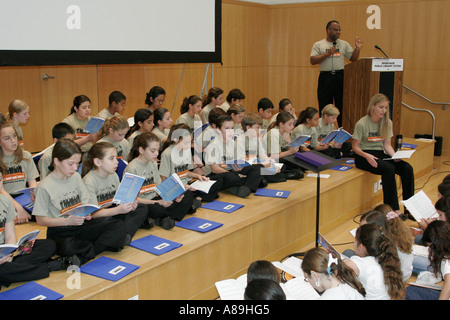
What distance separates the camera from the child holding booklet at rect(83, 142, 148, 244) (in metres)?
3.22

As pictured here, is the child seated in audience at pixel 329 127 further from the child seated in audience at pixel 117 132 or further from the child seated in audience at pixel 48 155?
the child seated in audience at pixel 48 155

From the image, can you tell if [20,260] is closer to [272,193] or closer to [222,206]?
[222,206]

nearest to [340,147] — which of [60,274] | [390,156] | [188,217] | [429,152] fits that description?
[390,156]

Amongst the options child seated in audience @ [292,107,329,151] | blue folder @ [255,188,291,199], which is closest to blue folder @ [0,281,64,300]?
blue folder @ [255,188,291,199]

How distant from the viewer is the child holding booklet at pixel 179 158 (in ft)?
13.0

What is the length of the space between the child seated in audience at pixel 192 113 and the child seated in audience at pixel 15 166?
6.68ft

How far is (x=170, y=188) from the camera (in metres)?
3.43

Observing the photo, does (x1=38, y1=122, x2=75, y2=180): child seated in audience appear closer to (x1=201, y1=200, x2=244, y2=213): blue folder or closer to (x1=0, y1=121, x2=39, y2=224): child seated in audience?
(x1=0, y1=121, x2=39, y2=224): child seated in audience

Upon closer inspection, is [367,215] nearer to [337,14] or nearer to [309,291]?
[309,291]

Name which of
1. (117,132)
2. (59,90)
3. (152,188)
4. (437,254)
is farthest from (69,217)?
(59,90)

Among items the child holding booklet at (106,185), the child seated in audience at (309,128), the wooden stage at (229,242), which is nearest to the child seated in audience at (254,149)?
the wooden stage at (229,242)

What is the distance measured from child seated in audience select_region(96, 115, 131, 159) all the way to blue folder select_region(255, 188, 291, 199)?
136 centimetres

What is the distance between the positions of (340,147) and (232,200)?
212 centimetres

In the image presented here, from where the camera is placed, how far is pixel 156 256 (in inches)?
118
